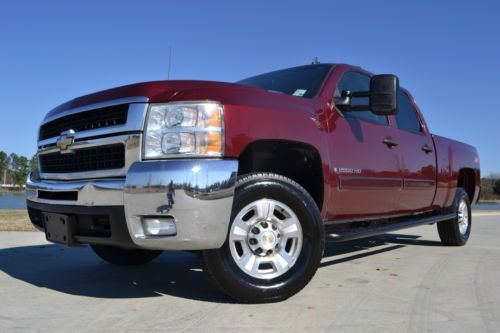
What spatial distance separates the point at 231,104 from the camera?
10.6 feet

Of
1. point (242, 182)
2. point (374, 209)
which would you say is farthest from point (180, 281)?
point (374, 209)

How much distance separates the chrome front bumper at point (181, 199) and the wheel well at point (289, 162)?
0.63m

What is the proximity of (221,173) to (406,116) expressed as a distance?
3.52 m

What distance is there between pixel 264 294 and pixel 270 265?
239 millimetres

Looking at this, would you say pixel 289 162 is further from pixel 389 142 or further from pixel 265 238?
pixel 389 142

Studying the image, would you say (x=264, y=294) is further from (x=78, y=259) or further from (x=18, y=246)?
(x=18, y=246)

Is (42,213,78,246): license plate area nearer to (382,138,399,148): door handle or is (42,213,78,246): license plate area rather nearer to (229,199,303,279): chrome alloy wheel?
(229,199,303,279): chrome alloy wheel

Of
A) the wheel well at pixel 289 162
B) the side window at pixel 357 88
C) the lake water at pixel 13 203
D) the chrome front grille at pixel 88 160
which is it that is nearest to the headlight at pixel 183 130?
the chrome front grille at pixel 88 160

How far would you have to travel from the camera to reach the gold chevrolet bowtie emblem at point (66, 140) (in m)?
3.59

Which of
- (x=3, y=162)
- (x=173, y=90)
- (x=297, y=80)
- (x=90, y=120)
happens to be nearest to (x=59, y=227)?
(x=90, y=120)

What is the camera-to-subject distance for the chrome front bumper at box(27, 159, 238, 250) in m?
2.95

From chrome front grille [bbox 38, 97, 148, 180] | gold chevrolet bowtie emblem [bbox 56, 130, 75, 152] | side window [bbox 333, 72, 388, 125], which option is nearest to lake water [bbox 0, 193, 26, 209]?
chrome front grille [bbox 38, 97, 148, 180]

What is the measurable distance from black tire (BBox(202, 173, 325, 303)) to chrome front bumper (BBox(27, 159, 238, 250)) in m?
0.19

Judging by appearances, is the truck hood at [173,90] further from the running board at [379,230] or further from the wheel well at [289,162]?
the running board at [379,230]
